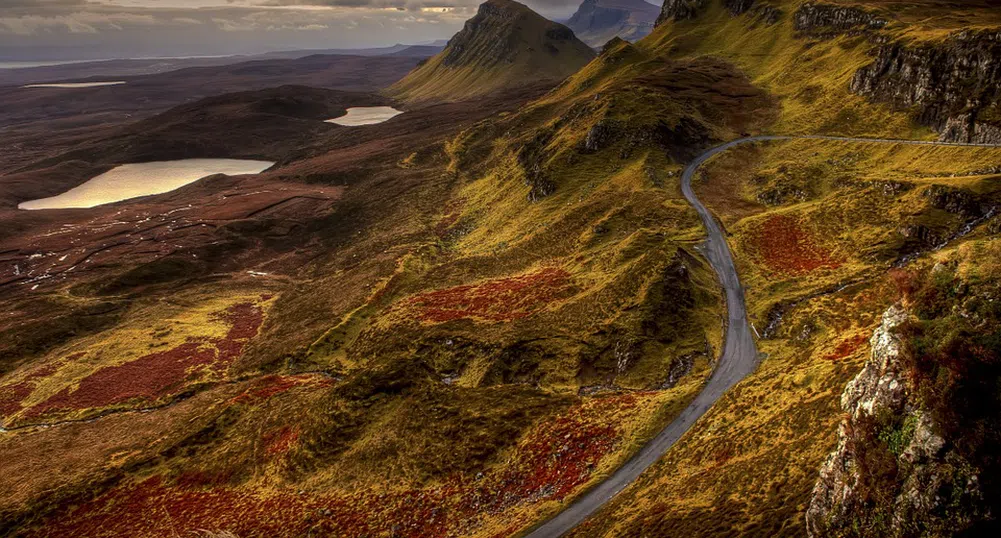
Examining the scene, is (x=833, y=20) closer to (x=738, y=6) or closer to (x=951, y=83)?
(x=738, y=6)

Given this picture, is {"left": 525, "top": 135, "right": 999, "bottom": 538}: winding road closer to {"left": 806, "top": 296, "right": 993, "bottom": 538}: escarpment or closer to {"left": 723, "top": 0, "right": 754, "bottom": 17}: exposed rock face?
{"left": 806, "top": 296, "right": 993, "bottom": 538}: escarpment

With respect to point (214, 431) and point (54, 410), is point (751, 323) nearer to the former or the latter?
point (214, 431)

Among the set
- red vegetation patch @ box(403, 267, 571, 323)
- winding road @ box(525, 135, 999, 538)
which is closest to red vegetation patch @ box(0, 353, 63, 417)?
red vegetation patch @ box(403, 267, 571, 323)

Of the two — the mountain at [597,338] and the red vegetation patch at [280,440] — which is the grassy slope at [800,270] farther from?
the red vegetation patch at [280,440]

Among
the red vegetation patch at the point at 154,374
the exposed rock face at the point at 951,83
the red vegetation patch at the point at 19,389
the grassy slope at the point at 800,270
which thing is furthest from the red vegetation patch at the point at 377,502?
the exposed rock face at the point at 951,83

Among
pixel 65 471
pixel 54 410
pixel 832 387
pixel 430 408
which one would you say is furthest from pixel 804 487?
pixel 54 410

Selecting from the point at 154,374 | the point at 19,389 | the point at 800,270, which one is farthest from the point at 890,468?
the point at 19,389
